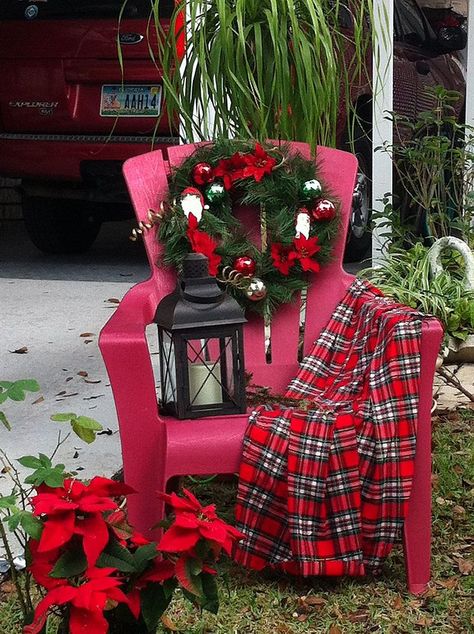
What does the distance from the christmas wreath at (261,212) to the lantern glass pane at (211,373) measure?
1.11 feet

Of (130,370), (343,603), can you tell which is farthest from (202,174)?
(343,603)

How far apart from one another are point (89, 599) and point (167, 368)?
3.85ft

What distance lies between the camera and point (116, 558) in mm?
1823

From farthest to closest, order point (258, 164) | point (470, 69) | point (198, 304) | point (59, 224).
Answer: point (59, 224), point (470, 69), point (258, 164), point (198, 304)

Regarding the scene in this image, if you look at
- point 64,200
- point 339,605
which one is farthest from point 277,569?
point 64,200

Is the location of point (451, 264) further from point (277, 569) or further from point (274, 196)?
point (277, 569)

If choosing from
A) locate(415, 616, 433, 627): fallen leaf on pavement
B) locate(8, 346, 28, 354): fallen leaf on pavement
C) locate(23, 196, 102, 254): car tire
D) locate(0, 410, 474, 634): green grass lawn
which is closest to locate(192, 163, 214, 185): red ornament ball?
locate(0, 410, 474, 634): green grass lawn

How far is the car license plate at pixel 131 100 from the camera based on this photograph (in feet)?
18.4

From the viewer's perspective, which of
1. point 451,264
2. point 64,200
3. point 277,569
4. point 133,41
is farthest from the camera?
point 64,200

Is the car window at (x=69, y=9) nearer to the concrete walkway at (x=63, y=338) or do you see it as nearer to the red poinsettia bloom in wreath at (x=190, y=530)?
the concrete walkway at (x=63, y=338)

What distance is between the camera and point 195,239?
3.01 meters

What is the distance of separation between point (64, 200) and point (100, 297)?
1141 millimetres

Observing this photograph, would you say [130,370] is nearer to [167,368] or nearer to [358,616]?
[167,368]

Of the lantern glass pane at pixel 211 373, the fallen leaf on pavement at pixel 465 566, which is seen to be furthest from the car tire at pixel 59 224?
the fallen leaf on pavement at pixel 465 566
